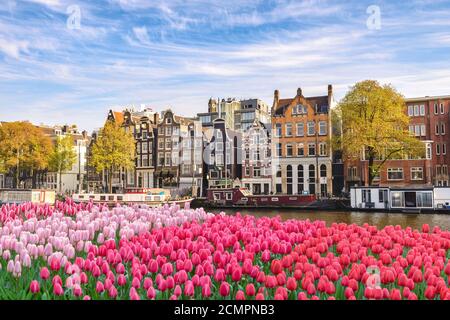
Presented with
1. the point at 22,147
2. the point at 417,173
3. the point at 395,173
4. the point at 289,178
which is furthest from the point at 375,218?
the point at 22,147

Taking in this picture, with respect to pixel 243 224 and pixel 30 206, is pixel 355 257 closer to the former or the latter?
pixel 243 224

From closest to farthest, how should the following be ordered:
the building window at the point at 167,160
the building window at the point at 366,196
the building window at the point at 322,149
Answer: the building window at the point at 366,196 < the building window at the point at 322,149 < the building window at the point at 167,160

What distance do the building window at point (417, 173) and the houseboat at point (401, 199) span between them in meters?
9.92

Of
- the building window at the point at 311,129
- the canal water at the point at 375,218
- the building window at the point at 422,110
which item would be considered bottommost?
the canal water at the point at 375,218

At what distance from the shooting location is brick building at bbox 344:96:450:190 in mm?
48656

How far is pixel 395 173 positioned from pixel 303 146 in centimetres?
1042

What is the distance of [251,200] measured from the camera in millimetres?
47688

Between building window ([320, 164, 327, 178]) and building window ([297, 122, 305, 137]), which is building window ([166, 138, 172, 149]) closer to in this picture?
building window ([297, 122, 305, 137])

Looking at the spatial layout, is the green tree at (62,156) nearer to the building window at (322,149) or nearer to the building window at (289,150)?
the building window at (289,150)

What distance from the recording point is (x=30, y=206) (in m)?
11.8

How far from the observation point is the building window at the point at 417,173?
4862 centimetres

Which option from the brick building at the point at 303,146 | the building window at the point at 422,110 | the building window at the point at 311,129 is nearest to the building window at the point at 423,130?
the building window at the point at 422,110

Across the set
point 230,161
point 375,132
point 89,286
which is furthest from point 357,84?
point 89,286

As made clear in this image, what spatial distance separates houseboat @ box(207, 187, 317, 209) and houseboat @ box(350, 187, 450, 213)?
5.12 metres
